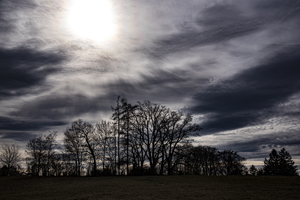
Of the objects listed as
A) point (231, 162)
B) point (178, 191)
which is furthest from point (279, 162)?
point (178, 191)

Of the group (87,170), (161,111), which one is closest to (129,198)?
(161,111)

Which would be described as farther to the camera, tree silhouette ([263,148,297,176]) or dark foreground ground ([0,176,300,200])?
tree silhouette ([263,148,297,176])

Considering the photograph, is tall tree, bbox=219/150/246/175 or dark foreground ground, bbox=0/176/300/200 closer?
dark foreground ground, bbox=0/176/300/200

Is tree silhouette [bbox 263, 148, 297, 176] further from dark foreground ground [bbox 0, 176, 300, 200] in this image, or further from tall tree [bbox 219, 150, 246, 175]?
dark foreground ground [bbox 0, 176, 300, 200]

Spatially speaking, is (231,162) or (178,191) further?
(231,162)

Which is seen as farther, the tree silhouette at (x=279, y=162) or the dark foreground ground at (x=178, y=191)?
the tree silhouette at (x=279, y=162)

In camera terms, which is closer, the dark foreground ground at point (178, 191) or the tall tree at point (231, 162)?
the dark foreground ground at point (178, 191)

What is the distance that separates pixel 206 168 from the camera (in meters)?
78.1

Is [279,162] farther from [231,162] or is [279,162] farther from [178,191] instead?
[178,191]

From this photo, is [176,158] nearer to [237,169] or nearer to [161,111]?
[161,111]

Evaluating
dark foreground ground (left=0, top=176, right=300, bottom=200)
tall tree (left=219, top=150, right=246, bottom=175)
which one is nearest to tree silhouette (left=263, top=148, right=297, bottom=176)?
tall tree (left=219, top=150, right=246, bottom=175)

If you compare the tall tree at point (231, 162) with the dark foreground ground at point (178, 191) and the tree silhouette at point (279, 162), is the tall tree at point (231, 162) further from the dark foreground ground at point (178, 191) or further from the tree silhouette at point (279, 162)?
the dark foreground ground at point (178, 191)

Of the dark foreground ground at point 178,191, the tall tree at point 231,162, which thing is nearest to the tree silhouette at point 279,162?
the tall tree at point 231,162

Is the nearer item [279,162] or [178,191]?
[178,191]
